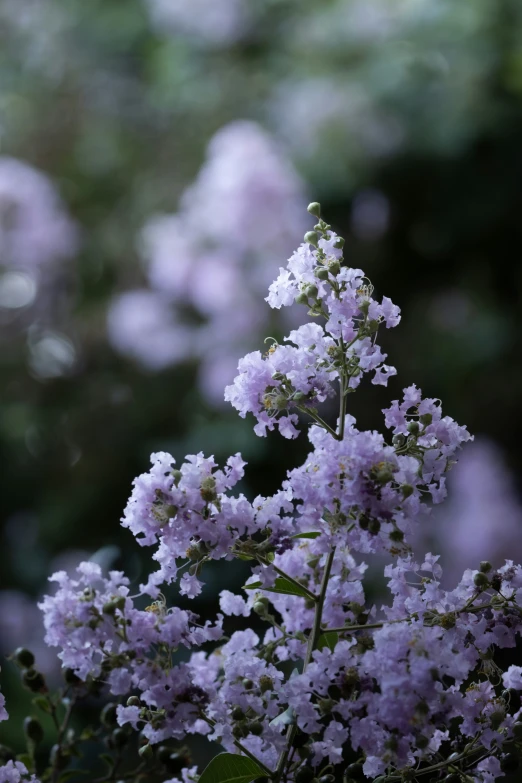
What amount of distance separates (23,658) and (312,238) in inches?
10.1

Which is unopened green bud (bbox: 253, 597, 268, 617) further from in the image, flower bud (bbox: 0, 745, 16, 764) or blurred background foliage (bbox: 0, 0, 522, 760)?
blurred background foliage (bbox: 0, 0, 522, 760)

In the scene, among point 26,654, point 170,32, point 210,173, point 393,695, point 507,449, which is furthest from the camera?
point 170,32

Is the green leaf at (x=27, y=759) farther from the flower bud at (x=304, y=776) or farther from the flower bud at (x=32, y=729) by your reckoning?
the flower bud at (x=304, y=776)

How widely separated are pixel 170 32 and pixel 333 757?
1956 millimetres

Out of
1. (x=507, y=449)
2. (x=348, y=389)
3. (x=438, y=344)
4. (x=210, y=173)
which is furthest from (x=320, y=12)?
(x=348, y=389)

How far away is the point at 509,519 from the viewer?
5.13ft

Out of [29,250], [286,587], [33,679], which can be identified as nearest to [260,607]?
[286,587]

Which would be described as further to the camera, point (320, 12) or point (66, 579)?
point (320, 12)

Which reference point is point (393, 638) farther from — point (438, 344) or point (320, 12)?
point (320, 12)

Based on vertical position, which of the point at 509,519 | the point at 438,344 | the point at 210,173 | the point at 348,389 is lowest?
the point at 348,389

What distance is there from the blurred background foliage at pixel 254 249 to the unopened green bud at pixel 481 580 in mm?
1057

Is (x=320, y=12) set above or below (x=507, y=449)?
above

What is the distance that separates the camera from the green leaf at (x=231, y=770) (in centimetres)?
43

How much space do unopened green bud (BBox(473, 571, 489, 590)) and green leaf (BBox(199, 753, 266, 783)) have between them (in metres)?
0.13
